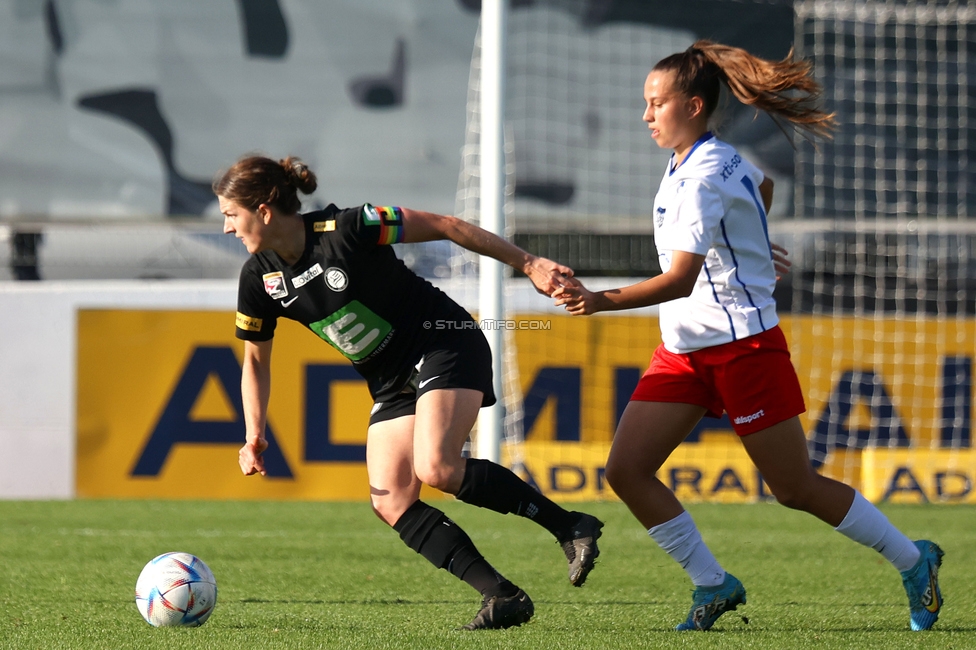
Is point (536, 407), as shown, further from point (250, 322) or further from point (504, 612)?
point (504, 612)

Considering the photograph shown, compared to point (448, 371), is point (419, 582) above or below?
below

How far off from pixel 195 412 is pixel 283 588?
4.62 meters

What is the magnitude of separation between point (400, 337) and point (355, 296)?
21 centimetres

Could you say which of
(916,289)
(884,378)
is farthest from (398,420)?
(916,289)

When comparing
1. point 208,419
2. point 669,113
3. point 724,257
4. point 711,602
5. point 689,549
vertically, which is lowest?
point 208,419

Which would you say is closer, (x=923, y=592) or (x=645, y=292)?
(x=645, y=292)

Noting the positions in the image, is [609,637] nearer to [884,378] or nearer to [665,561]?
[665,561]

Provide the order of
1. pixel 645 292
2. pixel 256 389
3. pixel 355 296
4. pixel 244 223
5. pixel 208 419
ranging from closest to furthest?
pixel 645 292 < pixel 244 223 < pixel 355 296 < pixel 256 389 < pixel 208 419

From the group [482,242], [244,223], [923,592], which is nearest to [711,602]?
[923,592]

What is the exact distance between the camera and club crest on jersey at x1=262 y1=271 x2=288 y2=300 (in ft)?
13.1

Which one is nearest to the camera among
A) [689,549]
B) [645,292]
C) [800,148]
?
[645,292]

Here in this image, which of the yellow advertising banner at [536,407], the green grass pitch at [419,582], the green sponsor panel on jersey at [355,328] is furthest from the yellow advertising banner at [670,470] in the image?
the green sponsor panel on jersey at [355,328]

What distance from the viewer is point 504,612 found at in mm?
3752

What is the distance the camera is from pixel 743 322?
3842 mm
